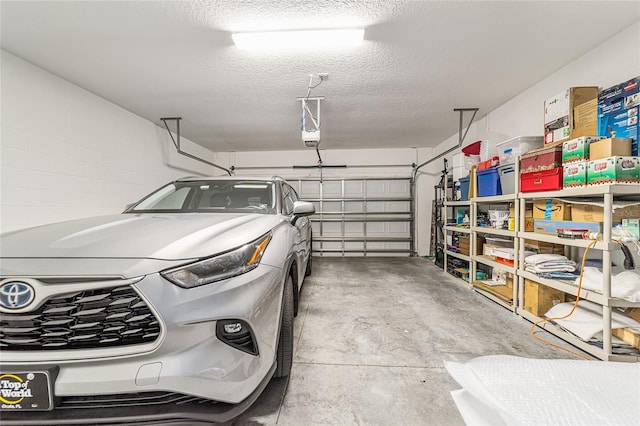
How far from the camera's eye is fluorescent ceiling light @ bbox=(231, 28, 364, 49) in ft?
6.87

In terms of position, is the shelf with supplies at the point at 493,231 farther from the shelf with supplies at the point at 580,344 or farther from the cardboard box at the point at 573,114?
the cardboard box at the point at 573,114

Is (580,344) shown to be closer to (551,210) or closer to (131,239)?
(551,210)

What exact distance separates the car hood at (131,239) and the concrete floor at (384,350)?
987mm

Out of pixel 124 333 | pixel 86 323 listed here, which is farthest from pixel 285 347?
pixel 86 323

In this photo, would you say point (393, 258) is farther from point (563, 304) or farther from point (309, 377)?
point (309, 377)

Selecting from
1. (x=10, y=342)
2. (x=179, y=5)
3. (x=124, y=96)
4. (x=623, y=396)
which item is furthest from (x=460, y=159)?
(x=124, y=96)

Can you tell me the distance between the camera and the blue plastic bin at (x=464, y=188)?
3795 millimetres

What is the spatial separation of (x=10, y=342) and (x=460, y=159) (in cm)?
498

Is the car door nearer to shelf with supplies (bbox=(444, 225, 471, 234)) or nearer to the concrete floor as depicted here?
the concrete floor

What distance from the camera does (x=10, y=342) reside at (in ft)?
3.03

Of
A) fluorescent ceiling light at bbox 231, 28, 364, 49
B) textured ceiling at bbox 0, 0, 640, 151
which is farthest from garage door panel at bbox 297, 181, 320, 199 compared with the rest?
fluorescent ceiling light at bbox 231, 28, 364, 49

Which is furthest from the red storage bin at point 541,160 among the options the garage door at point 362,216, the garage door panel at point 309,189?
the garage door panel at point 309,189

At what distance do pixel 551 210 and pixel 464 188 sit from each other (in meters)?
1.54

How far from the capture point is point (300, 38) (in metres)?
2.15
